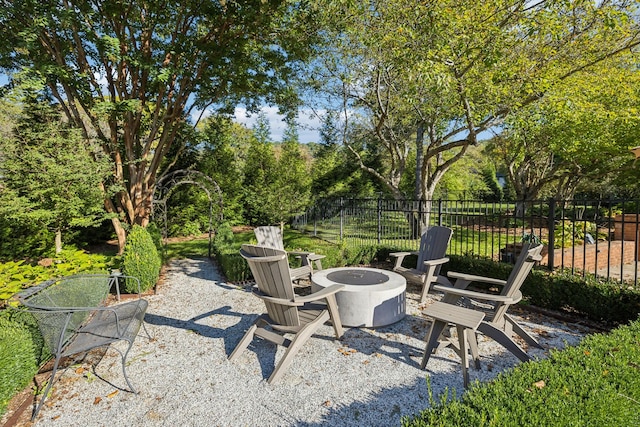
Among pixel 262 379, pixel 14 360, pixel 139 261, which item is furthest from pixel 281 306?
pixel 139 261

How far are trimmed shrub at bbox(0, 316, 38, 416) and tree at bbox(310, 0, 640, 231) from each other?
5618 millimetres

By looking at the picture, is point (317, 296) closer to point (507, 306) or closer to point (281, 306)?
point (281, 306)

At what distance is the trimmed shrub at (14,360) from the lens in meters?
2.38

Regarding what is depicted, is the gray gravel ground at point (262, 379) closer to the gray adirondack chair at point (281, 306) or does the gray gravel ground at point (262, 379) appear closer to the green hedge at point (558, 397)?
the gray adirondack chair at point (281, 306)

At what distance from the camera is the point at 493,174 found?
86.4 feet

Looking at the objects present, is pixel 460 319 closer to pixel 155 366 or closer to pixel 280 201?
pixel 155 366

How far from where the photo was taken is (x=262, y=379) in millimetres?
2887

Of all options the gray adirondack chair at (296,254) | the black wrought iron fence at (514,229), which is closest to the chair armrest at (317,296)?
the gray adirondack chair at (296,254)

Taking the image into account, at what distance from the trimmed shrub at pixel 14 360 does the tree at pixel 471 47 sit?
18.4 feet

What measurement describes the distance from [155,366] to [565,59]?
9.40 meters

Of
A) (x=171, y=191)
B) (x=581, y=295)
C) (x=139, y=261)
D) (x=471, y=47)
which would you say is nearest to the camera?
(x=581, y=295)

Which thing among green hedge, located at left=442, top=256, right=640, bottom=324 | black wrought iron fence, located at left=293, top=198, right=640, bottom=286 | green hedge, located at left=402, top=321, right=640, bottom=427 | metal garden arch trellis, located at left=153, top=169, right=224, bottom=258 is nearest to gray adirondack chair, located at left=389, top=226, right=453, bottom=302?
black wrought iron fence, located at left=293, top=198, right=640, bottom=286

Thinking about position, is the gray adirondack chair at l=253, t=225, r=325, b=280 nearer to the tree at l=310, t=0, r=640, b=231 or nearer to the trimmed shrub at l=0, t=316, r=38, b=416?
the tree at l=310, t=0, r=640, b=231

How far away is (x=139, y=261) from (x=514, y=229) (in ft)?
20.3
